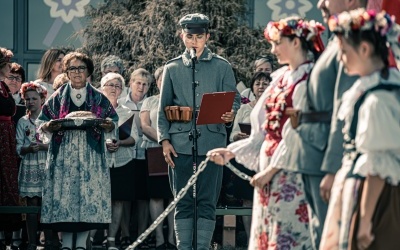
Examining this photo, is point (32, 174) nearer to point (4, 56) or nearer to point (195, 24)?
point (4, 56)

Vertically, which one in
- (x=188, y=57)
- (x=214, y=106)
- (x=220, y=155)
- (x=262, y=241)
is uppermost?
(x=188, y=57)

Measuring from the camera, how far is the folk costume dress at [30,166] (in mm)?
11969

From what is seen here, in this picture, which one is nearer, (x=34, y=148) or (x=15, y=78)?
(x=34, y=148)

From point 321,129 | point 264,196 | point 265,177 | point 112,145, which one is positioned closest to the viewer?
point 321,129

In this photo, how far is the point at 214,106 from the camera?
10469 millimetres

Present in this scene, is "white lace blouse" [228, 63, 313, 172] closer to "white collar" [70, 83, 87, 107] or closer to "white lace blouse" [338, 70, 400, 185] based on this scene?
"white lace blouse" [338, 70, 400, 185]

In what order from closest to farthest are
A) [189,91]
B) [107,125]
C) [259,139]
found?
[259,139]
[189,91]
[107,125]

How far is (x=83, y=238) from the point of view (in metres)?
11.1

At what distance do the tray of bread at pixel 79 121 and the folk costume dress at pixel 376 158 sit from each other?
183 inches

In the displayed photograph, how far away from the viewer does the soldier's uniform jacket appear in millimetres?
10742

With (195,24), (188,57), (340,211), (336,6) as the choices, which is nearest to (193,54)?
(188,57)

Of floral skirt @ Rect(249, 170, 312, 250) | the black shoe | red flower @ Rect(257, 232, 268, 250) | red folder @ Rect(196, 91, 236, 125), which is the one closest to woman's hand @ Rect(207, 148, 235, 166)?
floral skirt @ Rect(249, 170, 312, 250)

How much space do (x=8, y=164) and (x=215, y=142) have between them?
2.17 metres

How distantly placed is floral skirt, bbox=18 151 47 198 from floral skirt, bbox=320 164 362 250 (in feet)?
18.6
